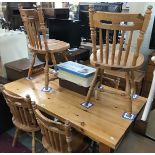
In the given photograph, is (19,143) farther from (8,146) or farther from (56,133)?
(56,133)

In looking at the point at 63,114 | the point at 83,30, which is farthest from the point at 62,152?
the point at 83,30

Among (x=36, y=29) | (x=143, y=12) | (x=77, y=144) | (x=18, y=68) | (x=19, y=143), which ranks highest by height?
(x=143, y=12)

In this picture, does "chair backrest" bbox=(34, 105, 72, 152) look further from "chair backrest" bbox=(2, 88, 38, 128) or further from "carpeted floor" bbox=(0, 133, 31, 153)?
"carpeted floor" bbox=(0, 133, 31, 153)

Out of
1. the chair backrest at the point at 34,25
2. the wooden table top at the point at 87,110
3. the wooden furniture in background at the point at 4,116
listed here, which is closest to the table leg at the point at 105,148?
the wooden table top at the point at 87,110

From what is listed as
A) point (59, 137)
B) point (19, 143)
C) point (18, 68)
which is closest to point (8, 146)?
point (19, 143)

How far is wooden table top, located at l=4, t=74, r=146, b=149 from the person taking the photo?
1.17 meters

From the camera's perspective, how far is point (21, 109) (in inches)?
60.9

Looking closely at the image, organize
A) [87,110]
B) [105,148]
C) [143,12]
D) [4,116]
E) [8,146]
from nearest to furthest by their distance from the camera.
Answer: [105,148]
[87,110]
[8,146]
[4,116]
[143,12]

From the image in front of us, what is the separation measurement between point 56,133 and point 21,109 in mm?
466

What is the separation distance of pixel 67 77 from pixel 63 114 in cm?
36

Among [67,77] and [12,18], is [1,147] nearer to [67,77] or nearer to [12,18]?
[67,77]

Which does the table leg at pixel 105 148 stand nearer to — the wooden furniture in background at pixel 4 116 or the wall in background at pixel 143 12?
the wooden furniture in background at pixel 4 116

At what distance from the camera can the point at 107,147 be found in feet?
3.77

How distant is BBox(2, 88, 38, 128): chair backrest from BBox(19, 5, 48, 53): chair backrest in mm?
445
